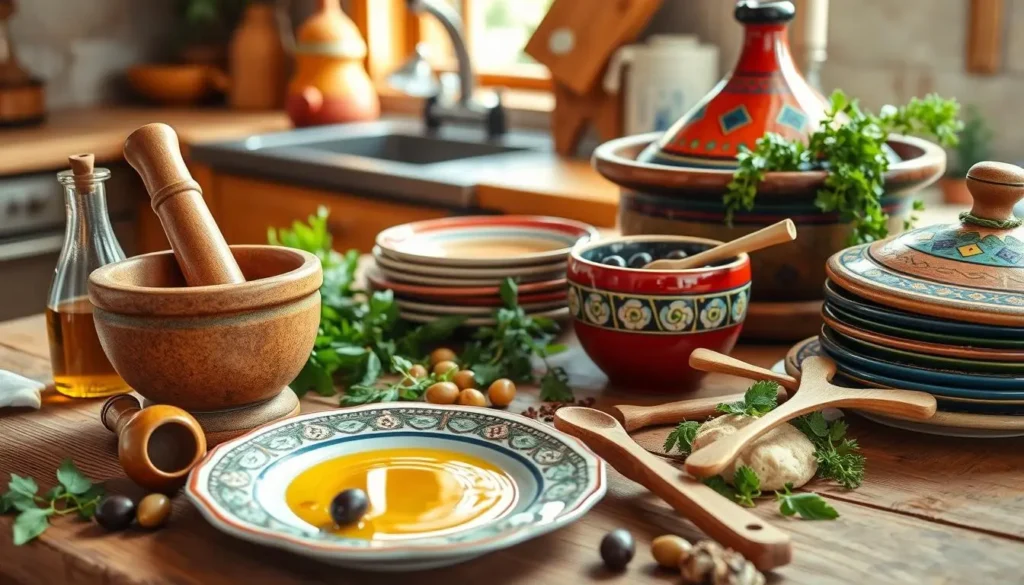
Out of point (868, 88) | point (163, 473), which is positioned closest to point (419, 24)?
point (868, 88)

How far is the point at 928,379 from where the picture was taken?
1.00 metres

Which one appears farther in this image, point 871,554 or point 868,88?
point 868,88

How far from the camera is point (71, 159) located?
1.12 metres

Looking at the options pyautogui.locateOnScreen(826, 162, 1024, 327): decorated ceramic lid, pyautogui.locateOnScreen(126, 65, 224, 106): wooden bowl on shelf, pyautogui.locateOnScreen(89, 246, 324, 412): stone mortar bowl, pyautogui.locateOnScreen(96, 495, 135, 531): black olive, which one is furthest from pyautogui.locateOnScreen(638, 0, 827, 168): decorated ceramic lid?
pyautogui.locateOnScreen(126, 65, 224, 106): wooden bowl on shelf

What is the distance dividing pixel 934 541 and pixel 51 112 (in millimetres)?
3264

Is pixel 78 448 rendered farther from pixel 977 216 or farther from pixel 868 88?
pixel 868 88

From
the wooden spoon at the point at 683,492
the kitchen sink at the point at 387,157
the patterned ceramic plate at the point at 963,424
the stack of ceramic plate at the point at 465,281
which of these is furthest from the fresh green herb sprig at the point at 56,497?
the kitchen sink at the point at 387,157

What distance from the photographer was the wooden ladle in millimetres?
1035

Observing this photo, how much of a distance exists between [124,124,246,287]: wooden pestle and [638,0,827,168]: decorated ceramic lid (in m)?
0.53

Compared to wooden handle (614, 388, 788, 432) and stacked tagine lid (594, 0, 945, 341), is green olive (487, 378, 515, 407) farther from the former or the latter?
stacked tagine lid (594, 0, 945, 341)

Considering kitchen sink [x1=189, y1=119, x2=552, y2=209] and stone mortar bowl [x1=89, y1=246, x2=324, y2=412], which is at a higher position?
stone mortar bowl [x1=89, y1=246, x2=324, y2=412]

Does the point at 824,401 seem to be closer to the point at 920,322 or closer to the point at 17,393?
the point at 920,322

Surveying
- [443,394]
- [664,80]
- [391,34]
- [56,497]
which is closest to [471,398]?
[443,394]

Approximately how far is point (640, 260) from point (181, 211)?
0.44m
